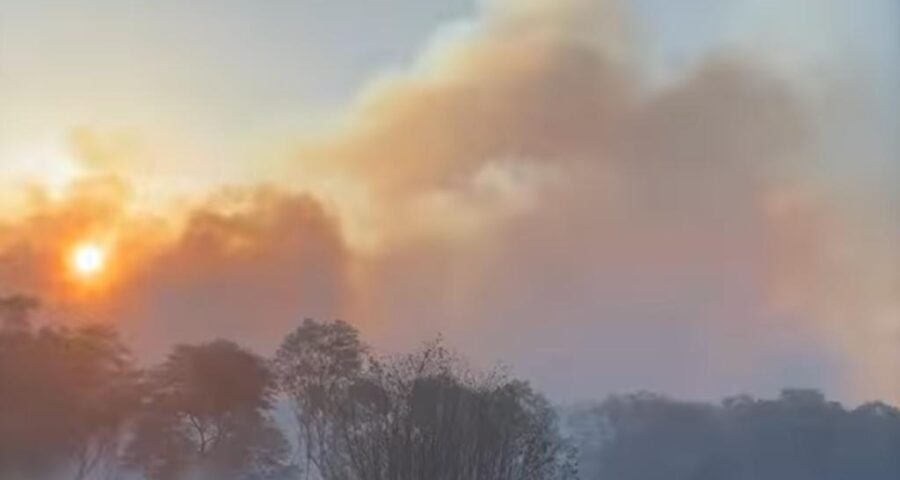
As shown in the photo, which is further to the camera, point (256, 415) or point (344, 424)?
point (256, 415)

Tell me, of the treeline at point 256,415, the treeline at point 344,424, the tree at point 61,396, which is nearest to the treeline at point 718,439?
the treeline at point 344,424

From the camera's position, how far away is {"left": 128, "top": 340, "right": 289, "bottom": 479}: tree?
33.9ft

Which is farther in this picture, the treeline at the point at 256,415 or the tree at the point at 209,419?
the tree at the point at 209,419

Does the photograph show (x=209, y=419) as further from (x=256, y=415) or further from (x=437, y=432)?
(x=437, y=432)

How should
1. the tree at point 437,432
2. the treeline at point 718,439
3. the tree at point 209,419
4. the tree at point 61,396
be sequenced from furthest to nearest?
the treeline at point 718,439 → the tree at point 209,419 → the tree at point 61,396 → the tree at point 437,432

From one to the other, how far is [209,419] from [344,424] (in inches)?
148

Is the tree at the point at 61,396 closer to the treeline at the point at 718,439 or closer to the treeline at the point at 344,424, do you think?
the treeline at the point at 344,424

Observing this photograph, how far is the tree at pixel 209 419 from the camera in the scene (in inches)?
407

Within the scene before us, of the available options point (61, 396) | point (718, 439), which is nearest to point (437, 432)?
point (61, 396)

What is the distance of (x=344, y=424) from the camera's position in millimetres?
7320

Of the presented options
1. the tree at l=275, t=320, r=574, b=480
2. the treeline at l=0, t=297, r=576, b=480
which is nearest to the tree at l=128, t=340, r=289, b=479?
the treeline at l=0, t=297, r=576, b=480

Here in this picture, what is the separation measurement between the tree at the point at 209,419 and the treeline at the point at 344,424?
1 centimetres

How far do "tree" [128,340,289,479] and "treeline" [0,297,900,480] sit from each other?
14 mm

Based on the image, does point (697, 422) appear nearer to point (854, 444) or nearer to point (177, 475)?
point (854, 444)
